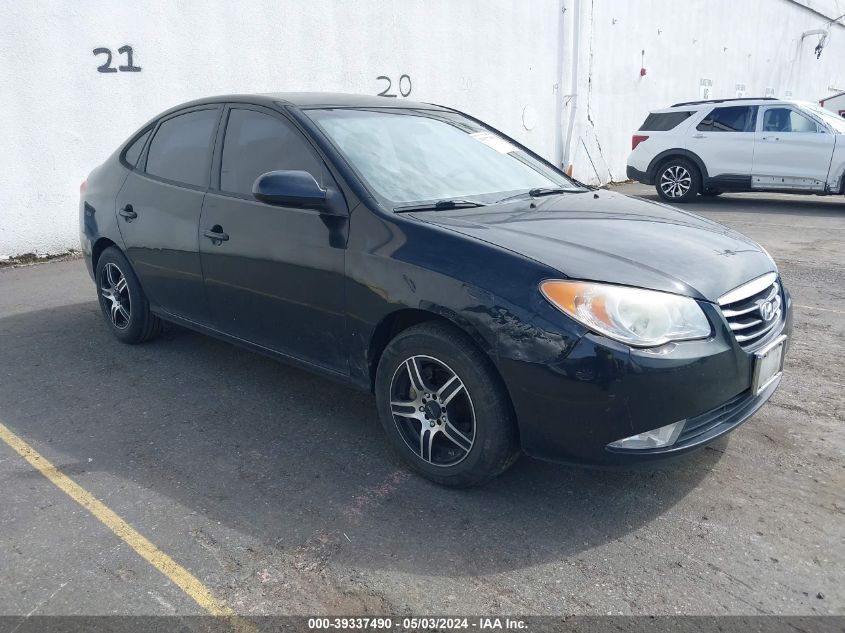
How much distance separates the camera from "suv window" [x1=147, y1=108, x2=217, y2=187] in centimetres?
434

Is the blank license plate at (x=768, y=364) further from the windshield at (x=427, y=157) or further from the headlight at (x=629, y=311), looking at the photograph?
the windshield at (x=427, y=157)

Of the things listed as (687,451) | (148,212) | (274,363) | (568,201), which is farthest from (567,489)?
(148,212)

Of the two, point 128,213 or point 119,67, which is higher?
point 119,67

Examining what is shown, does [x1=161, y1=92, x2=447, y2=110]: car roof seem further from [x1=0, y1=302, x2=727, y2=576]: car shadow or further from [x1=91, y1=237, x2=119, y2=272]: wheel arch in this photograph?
[x1=0, y1=302, x2=727, y2=576]: car shadow

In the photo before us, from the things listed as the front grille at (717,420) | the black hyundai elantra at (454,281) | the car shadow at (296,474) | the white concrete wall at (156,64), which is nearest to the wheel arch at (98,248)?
the black hyundai elantra at (454,281)

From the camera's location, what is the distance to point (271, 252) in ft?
12.2

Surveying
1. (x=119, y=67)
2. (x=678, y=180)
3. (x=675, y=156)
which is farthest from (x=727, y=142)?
(x=119, y=67)

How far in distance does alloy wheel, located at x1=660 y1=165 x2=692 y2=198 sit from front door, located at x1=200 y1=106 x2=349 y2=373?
1021 cm

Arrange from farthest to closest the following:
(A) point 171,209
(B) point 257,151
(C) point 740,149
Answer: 1. (C) point 740,149
2. (A) point 171,209
3. (B) point 257,151

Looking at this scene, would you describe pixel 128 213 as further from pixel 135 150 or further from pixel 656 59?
pixel 656 59

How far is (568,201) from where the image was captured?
3.88 m

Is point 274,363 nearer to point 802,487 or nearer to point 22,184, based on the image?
point 802,487

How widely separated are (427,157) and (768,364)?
6.36 feet

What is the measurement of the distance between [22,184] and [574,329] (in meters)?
7.30
